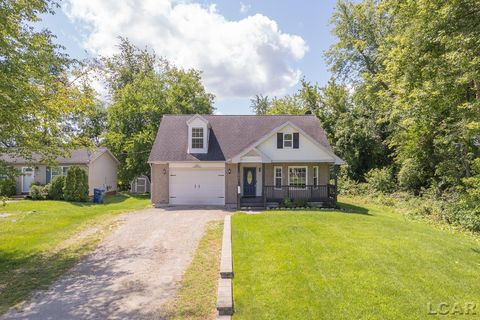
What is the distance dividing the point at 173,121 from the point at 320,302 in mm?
19436

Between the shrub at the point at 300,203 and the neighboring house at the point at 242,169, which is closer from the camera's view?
the shrub at the point at 300,203

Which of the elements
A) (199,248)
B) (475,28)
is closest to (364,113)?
(475,28)

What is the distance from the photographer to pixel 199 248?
1036cm

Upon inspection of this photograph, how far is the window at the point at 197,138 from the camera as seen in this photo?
2150 centimetres

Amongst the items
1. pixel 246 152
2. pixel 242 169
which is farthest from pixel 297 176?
pixel 246 152

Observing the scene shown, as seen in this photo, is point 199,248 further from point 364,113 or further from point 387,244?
point 364,113

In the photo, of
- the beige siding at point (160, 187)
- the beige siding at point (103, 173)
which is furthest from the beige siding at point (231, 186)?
the beige siding at point (103, 173)

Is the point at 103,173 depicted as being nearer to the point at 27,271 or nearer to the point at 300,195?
the point at 300,195

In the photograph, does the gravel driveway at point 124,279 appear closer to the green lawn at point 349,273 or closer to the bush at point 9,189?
the green lawn at point 349,273

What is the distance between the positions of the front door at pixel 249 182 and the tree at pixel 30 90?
10894mm

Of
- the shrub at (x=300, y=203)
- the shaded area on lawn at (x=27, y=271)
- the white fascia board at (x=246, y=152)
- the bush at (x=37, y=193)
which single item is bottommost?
the shaded area on lawn at (x=27, y=271)

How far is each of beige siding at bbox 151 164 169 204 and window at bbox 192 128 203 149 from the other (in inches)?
85.5

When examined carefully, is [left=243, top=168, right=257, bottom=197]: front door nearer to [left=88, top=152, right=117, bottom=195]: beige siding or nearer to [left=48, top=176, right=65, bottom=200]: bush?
[left=48, top=176, right=65, bottom=200]: bush

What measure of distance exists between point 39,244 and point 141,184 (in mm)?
22512
